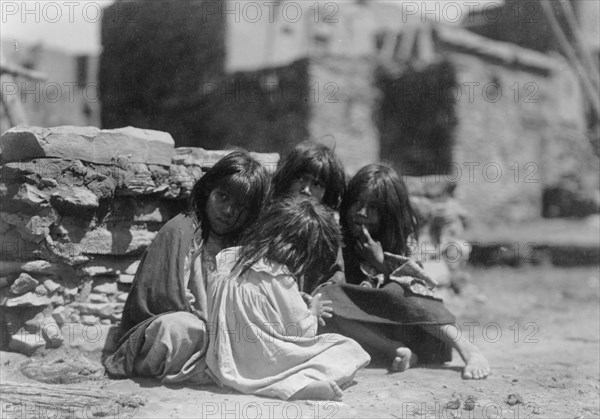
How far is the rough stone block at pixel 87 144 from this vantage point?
3.69 m

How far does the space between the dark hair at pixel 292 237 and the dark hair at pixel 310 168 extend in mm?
634

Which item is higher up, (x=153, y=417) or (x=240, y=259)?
(x=240, y=259)

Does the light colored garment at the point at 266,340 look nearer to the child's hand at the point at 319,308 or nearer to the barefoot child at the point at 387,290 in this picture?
the child's hand at the point at 319,308

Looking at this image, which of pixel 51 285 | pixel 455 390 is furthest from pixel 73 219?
pixel 455 390

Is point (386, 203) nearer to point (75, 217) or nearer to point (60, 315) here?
point (75, 217)

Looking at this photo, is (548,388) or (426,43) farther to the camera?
(426,43)

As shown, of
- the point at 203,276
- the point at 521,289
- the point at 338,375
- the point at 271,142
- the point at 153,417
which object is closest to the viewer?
the point at 153,417

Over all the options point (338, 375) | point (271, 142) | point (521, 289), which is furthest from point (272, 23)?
point (338, 375)

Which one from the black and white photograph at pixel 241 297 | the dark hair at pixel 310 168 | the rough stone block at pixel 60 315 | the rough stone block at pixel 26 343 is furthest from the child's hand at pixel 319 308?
the rough stone block at pixel 26 343

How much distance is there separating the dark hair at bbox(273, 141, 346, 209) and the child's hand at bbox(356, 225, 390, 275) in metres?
0.35

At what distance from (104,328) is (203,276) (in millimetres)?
776

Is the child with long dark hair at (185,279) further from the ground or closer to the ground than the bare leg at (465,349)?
further from the ground

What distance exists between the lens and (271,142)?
14070 millimetres

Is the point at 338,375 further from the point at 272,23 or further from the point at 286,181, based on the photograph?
the point at 272,23
